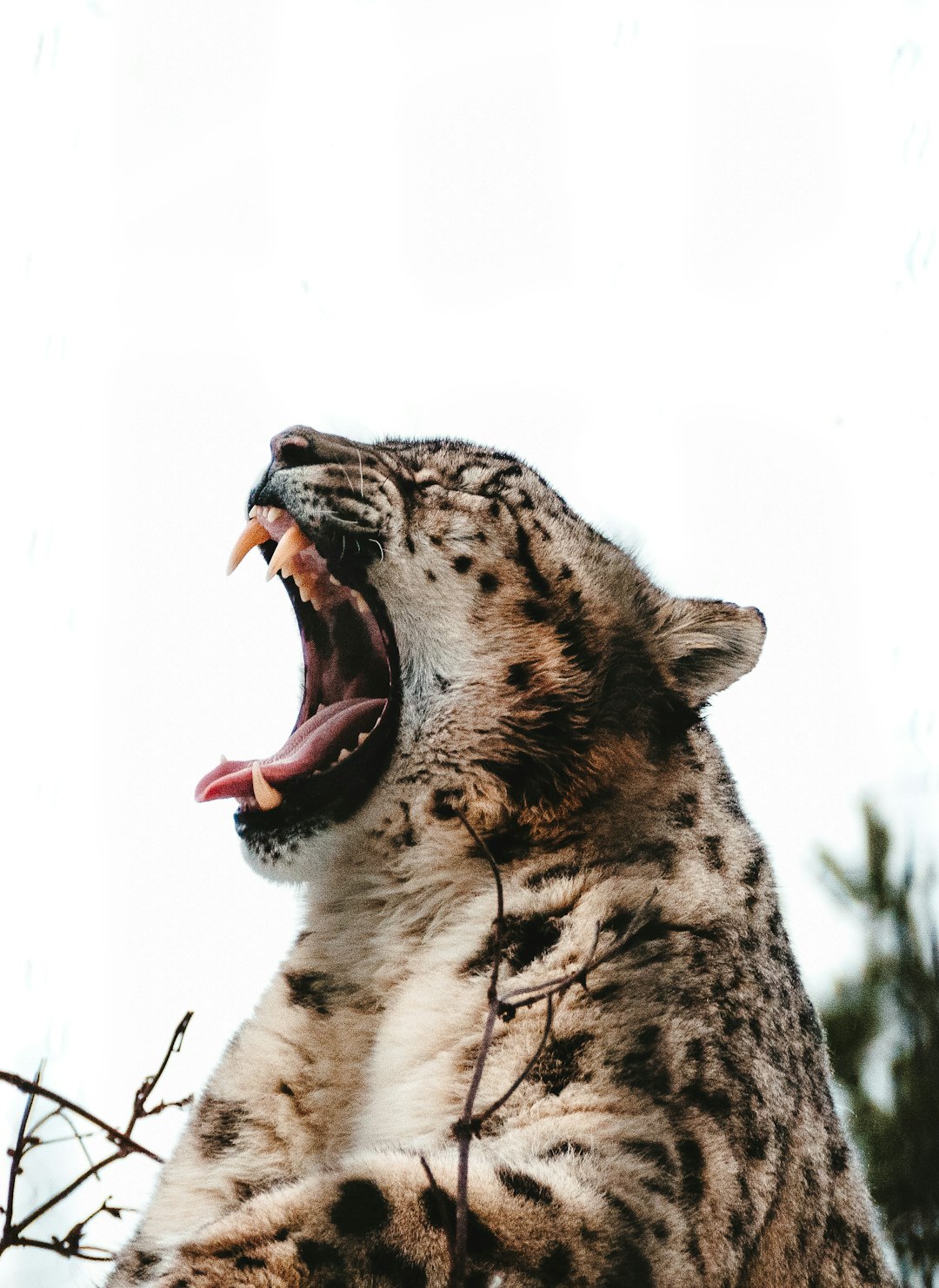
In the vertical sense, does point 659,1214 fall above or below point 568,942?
below

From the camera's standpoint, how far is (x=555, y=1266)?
3.01 m

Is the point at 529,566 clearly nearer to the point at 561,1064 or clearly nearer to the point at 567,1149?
the point at 561,1064

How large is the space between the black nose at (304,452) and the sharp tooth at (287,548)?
0.71ft

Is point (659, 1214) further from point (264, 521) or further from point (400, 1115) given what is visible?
point (264, 521)

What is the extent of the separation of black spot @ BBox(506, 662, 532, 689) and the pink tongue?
37 cm

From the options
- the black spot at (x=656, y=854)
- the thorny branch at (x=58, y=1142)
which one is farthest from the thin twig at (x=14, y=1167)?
A: the black spot at (x=656, y=854)

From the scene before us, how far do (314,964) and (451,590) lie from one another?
1.14 meters

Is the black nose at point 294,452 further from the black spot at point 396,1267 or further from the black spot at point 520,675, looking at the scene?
the black spot at point 396,1267

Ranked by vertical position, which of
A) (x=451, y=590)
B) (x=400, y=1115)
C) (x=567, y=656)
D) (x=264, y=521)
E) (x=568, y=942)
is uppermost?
(x=264, y=521)

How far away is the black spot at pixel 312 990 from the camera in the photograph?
4242 mm

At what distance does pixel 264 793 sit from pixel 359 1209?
4.81 feet

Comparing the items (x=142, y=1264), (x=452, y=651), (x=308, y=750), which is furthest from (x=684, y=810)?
(x=142, y=1264)

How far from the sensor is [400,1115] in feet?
12.3

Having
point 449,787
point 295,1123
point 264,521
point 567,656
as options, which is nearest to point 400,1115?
point 295,1123
